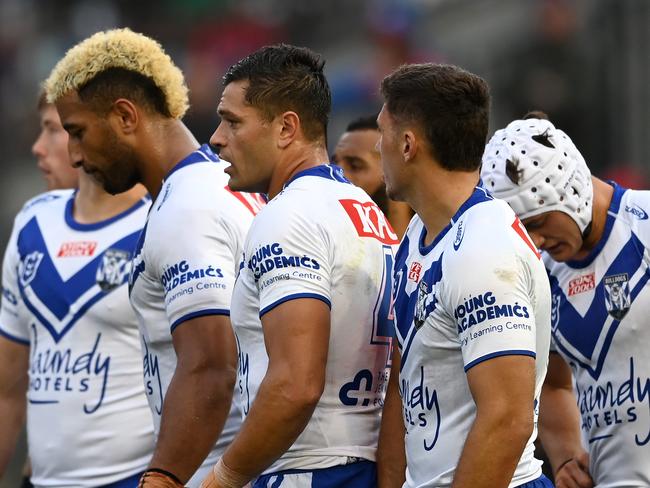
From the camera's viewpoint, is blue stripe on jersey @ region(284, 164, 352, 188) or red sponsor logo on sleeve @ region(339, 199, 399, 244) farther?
blue stripe on jersey @ region(284, 164, 352, 188)

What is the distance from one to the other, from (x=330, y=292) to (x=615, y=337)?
135cm

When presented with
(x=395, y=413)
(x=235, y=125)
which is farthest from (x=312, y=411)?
(x=235, y=125)

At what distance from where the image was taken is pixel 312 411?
467 centimetres

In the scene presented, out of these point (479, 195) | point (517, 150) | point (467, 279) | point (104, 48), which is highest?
point (104, 48)

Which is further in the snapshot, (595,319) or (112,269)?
(112,269)

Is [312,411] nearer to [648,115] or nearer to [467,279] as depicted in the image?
[467,279]

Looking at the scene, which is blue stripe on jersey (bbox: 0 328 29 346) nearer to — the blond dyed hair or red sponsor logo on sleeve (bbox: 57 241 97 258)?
red sponsor logo on sleeve (bbox: 57 241 97 258)

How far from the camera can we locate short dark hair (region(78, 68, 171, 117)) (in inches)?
236

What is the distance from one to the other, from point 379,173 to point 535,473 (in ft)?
9.18

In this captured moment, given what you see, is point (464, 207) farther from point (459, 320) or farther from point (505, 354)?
point (505, 354)

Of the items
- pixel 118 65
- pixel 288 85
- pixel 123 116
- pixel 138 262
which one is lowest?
pixel 138 262

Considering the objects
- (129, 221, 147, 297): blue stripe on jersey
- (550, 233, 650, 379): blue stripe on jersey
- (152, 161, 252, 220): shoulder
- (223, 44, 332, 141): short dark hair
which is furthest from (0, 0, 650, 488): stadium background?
(223, 44, 332, 141): short dark hair

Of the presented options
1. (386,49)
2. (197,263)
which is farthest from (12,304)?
(386,49)

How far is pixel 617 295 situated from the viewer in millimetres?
5488
